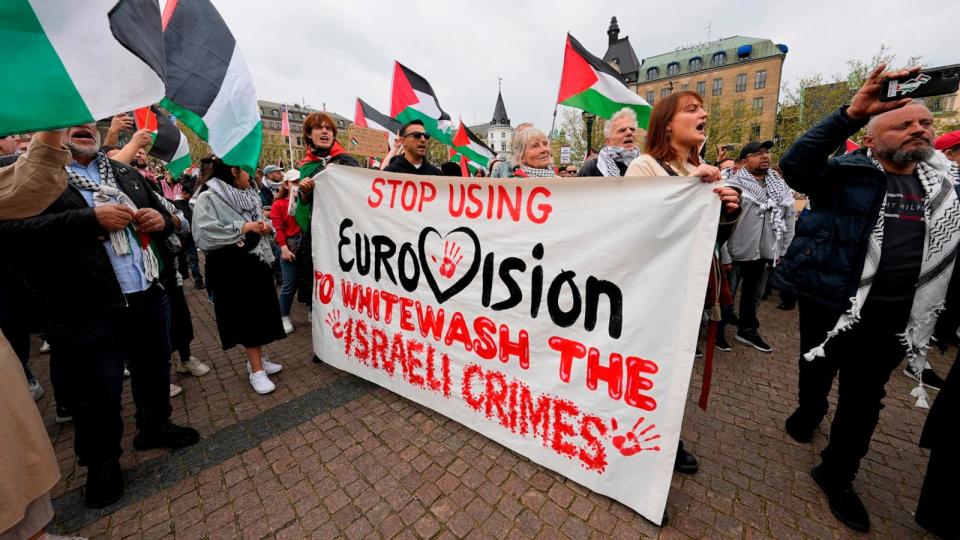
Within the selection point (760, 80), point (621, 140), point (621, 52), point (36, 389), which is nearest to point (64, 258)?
point (36, 389)

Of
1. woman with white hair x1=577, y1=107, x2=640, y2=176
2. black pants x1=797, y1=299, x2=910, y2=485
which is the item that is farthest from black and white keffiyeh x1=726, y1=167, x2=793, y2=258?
black pants x1=797, y1=299, x2=910, y2=485

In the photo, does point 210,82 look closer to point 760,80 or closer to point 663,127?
point 663,127

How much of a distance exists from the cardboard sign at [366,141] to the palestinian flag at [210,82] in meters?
4.20

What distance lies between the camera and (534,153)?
3.51m

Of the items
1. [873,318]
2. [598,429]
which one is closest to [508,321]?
[598,429]

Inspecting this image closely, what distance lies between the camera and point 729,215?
1.95 meters

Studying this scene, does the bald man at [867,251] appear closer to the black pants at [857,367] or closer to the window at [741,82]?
the black pants at [857,367]

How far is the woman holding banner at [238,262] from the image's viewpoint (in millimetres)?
2998

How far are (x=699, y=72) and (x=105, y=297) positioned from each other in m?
67.5

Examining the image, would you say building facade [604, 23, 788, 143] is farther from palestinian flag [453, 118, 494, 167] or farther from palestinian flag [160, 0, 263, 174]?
palestinian flag [160, 0, 263, 174]

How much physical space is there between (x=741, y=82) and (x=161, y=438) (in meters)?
64.8

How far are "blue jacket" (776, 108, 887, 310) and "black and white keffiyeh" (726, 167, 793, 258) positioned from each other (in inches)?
98.7

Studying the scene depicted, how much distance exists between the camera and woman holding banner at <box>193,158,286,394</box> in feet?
9.84

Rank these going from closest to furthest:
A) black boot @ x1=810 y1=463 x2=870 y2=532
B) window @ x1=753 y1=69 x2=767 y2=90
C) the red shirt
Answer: black boot @ x1=810 y1=463 x2=870 y2=532
the red shirt
window @ x1=753 y1=69 x2=767 y2=90
